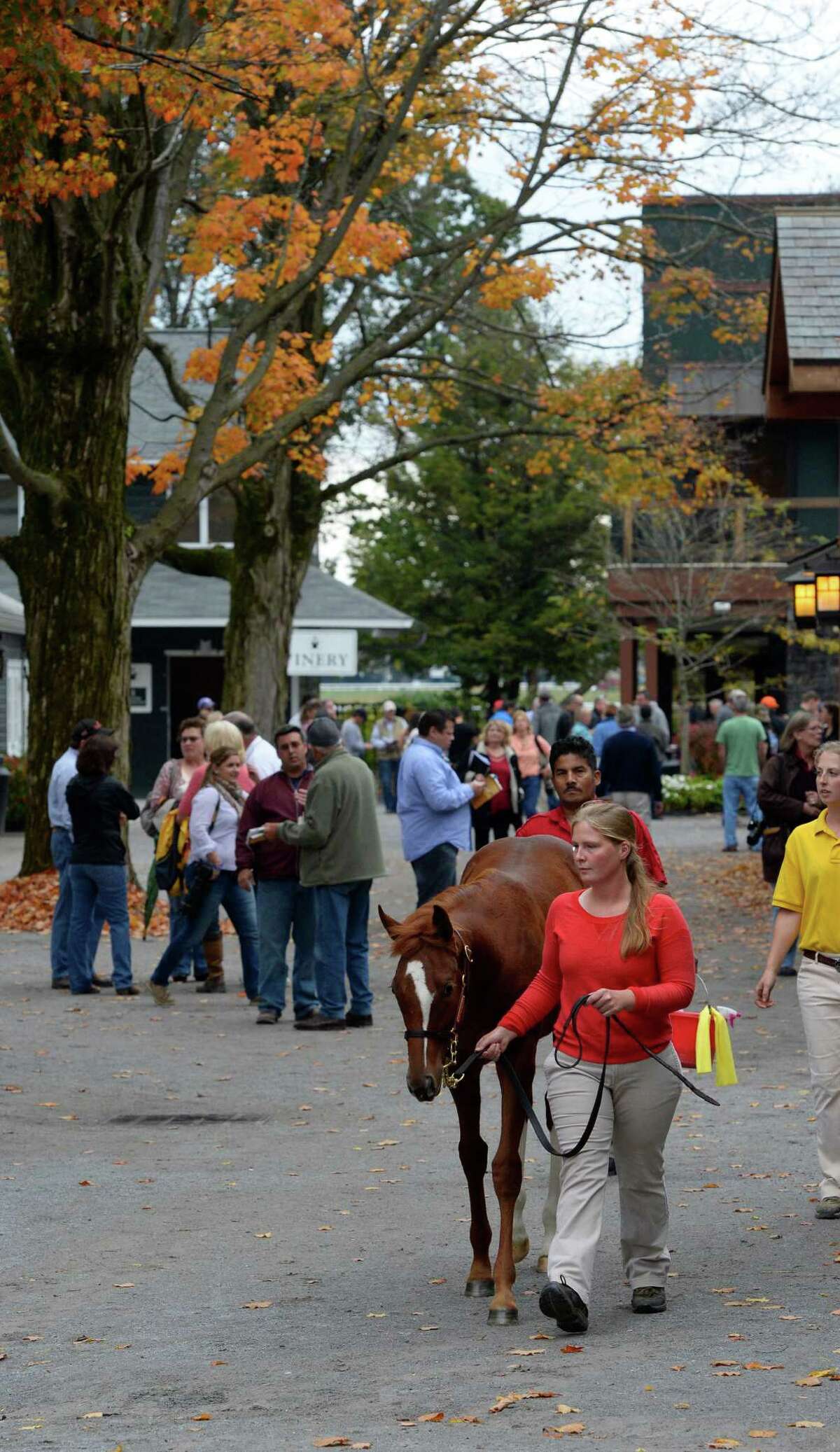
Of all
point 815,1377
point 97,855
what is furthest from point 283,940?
point 815,1377

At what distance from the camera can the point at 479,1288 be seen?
692cm

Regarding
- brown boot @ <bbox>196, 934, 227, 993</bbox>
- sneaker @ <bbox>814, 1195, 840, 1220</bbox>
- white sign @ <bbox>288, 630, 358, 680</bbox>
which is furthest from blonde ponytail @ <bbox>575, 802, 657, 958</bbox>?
white sign @ <bbox>288, 630, 358, 680</bbox>

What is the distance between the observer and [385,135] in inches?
811

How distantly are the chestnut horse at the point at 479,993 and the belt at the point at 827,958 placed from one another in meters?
1.17

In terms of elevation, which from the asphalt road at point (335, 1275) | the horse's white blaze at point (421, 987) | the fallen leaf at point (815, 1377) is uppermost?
the horse's white blaze at point (421, 987)

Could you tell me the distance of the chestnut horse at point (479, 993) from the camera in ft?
21.0

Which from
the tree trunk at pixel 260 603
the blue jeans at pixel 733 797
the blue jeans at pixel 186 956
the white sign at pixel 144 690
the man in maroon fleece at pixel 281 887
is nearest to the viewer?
the man in maroon fleece at pixel 281 887

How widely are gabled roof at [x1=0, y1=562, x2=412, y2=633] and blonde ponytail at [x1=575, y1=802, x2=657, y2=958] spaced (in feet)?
106

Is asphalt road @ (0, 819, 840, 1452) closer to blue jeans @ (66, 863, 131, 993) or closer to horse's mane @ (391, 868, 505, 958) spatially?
horse's mane @ (391, 868, 505, 958)

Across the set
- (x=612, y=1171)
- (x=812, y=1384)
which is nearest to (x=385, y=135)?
(x=612, y=1171)

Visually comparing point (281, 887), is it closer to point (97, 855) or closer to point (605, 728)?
point (97, 855)

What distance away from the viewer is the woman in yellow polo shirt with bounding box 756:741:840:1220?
8195 mm

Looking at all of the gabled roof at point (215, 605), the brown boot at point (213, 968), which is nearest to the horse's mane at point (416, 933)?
the brown boot at point (213, 968)

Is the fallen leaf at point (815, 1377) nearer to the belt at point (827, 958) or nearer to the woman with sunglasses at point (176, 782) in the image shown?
the belt at point (827, 958)
